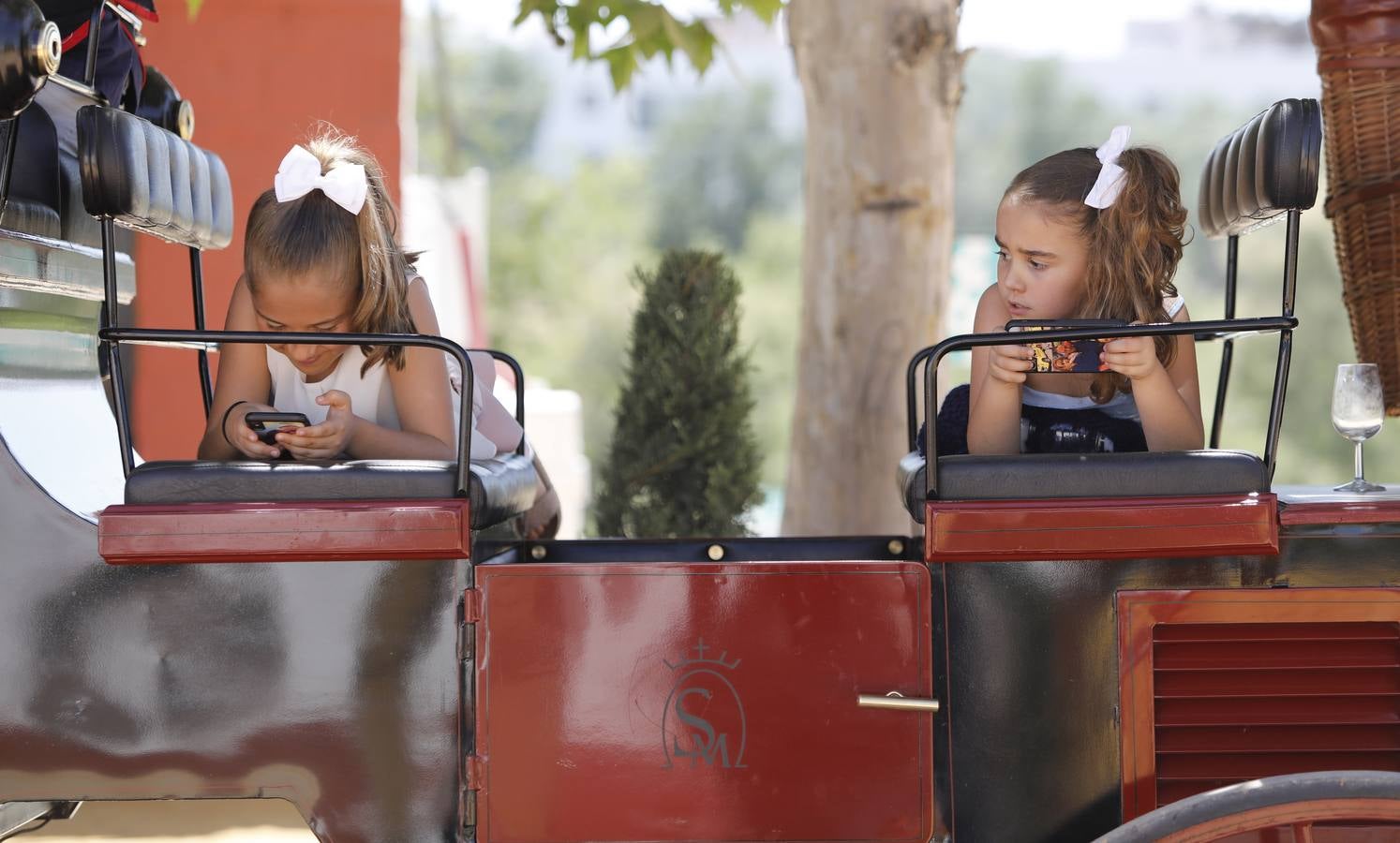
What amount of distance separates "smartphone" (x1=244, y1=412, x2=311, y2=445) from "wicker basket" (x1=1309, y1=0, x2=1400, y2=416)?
2186mm

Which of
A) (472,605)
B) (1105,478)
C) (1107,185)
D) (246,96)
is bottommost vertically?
(472,605)

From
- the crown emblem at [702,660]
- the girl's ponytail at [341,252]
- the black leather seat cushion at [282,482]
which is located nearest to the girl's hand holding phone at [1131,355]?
the crown emblem at [702,660]

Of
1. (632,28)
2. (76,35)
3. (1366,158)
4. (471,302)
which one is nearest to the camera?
(76,35)

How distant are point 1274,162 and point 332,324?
167 centimetres

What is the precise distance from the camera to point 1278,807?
1.94 metres

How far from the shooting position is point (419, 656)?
216cm

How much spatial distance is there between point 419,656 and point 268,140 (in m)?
4.71

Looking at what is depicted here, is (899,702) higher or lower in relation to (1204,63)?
lower

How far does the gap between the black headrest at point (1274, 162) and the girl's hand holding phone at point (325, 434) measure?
1619 mm

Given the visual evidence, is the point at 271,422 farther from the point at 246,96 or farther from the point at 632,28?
the point at 246,96

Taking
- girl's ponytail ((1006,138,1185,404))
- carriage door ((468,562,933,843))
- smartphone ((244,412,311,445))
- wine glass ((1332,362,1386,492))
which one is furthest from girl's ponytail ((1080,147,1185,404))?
smartphone ((244,412,311,445))

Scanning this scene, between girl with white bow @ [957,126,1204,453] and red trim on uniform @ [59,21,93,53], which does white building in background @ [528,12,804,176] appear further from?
girl with white bow @ [957,126,1204,453]

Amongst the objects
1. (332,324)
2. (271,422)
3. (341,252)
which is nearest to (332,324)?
(332,324)

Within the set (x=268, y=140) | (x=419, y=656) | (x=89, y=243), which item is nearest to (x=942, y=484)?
(x=419, y=656)
